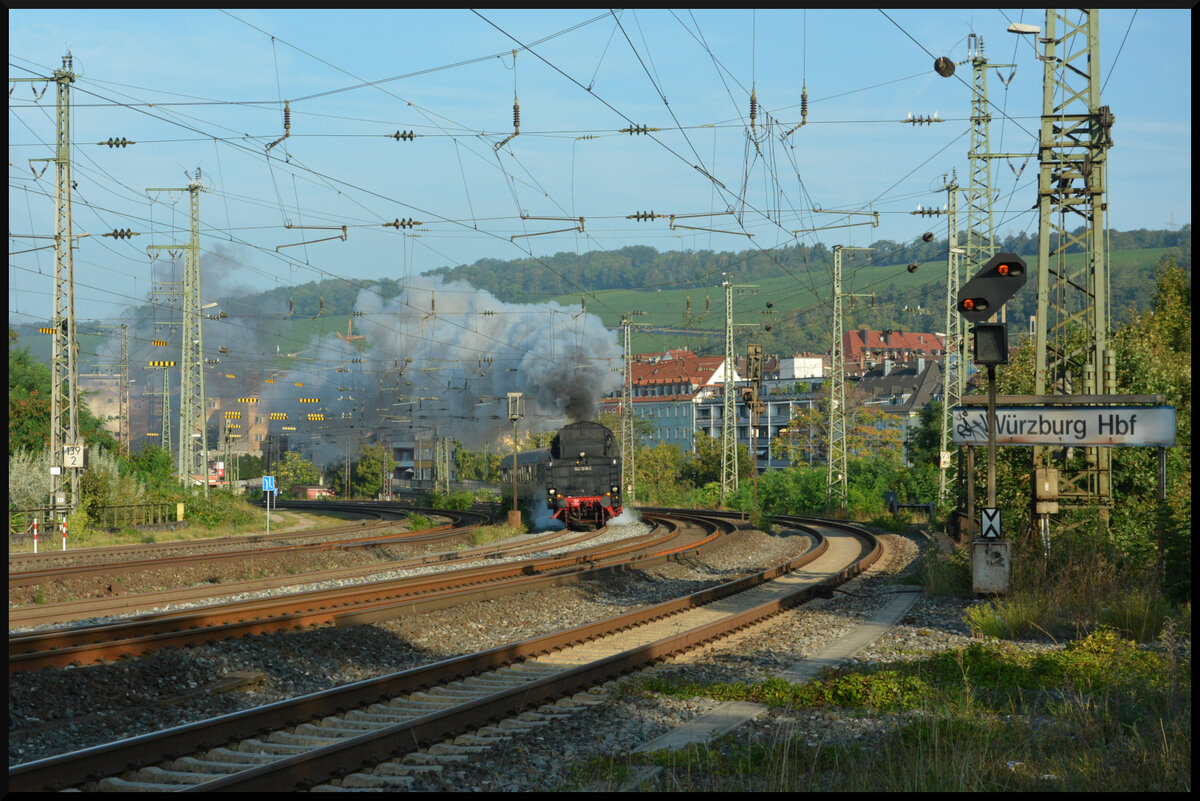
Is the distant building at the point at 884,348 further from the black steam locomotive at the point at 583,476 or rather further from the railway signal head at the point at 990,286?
the railway signal head at the point at 990,286

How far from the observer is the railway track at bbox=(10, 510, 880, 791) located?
6.94 meters

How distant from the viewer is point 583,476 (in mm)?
37625

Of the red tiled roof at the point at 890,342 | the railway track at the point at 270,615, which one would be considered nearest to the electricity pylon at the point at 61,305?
the railway track at the point at 270,615

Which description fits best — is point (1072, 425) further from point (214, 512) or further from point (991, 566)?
point (214, 512)

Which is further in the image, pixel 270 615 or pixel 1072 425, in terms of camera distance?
A: pixel 270 615

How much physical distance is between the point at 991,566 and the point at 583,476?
24294 mm

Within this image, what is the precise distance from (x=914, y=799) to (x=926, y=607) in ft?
36.0

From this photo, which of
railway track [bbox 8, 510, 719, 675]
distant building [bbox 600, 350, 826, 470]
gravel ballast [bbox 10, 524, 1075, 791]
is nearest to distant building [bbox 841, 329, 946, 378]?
distant building [bbox 600, 350, 826, 470]

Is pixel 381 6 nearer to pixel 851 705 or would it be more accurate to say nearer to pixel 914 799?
pixel 914 799

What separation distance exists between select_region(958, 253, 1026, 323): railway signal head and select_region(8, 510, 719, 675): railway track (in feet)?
28.6

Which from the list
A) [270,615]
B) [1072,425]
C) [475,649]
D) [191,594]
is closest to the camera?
[475,649]

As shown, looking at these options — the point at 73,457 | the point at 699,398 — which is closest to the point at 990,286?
the point at 73,457

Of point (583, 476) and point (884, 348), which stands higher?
point (884, 348)

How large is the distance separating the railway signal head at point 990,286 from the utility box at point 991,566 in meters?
3.78
